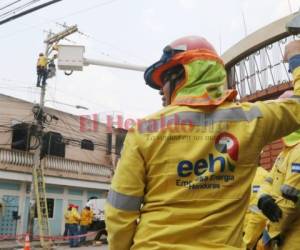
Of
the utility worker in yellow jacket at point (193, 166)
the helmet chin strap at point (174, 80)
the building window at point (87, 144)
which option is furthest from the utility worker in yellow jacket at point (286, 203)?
the building window at point (87, 144)

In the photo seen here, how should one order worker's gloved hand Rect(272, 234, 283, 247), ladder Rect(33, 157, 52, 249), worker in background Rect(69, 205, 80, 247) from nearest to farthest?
worker's gloved hand Rect(272, 234, 283, 247), worker in background Rect(69, 205, 80, 247), ladder Rect(33, 157, 52, 249)

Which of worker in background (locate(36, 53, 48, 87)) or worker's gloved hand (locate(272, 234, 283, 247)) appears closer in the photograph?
worker's gloved hand (locate(272, 234, 283, 247))

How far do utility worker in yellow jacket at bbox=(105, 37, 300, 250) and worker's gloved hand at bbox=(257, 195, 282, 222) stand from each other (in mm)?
957

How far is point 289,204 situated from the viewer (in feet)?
9.82

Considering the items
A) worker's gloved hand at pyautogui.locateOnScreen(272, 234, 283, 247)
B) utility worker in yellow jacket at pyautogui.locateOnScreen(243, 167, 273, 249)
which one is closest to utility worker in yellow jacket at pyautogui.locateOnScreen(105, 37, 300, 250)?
worker's gloved hand at pyautogui.locateOnScreen(272, 234, 283, 247)

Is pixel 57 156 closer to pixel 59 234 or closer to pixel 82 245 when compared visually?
pixel 59 234

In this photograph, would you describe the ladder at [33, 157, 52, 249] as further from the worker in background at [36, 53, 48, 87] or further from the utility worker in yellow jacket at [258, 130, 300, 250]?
the utility worker in yellow jacket at [258, 130, 300, 250]

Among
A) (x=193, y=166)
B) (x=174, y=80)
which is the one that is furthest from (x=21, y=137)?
(x=193, y=166)

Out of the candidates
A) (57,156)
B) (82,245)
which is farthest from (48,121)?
(82,245)

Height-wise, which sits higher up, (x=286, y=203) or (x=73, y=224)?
(x=286, y=203)

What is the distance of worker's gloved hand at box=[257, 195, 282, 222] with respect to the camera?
287cm

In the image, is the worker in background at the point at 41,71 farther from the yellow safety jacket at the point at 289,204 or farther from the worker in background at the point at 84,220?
the yellow safety jacket at the point at 289,204

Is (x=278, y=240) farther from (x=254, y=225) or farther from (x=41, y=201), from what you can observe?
(x=41, y=201)

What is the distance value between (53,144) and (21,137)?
1.89m
